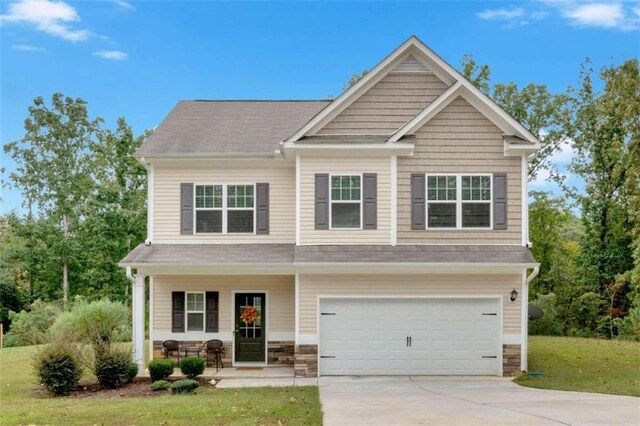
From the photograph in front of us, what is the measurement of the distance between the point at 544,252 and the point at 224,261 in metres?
20.7

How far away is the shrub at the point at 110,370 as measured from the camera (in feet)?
46.3

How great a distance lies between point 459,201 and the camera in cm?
1577

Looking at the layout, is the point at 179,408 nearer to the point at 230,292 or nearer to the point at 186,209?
the point at 230,292

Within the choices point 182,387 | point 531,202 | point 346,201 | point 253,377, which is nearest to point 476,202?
point 346,201

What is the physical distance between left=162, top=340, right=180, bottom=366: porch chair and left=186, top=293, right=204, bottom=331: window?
1.92 feet

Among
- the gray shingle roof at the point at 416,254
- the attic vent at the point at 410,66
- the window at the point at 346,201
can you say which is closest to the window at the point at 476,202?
the gray shingle roof at the point at 416,254

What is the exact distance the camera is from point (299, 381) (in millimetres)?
14492

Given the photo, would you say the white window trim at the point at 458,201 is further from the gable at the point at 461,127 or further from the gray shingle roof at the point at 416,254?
the gable at the point at 461,127

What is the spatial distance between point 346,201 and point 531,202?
761 inches

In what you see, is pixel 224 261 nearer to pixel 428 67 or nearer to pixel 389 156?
pixel 389 156

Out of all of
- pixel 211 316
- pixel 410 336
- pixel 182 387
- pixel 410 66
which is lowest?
pixel 182 387

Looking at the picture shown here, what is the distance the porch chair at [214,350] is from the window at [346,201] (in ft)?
14.8

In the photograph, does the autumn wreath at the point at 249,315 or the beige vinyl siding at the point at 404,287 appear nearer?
the beige vinyl siding at the point at 404,287

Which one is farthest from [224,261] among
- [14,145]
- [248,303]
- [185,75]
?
[14,145]
